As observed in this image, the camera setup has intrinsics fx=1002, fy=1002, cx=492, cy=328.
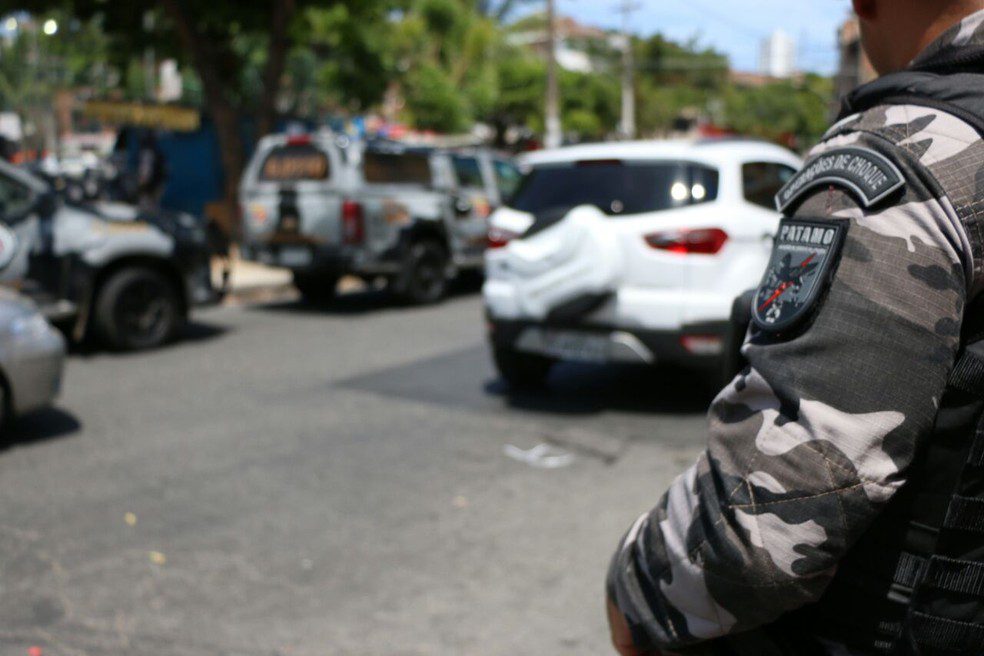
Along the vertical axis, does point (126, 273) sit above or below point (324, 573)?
above

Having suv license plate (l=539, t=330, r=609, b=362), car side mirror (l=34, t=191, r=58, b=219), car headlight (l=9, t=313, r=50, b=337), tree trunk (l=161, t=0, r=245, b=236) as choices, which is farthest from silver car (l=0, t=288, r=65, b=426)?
tree trunk (l=161, t=0, r=245, b=236)

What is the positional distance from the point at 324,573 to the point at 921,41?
3153mm

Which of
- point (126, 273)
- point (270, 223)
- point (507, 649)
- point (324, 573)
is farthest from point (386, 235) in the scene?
point (507, 649)

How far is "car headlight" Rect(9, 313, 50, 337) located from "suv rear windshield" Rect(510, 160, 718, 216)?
2.98m

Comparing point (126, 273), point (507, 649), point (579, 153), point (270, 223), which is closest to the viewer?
point (507, 649)

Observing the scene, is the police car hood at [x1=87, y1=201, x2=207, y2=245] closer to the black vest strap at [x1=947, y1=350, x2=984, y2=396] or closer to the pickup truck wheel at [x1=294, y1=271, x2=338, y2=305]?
the pickup truck wheel at [x1=294, y1=271, x2=338, y2=305]

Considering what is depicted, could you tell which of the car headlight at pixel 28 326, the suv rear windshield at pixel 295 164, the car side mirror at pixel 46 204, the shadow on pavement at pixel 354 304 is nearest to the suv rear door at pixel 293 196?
the suv rear windshield at pixel 295 164

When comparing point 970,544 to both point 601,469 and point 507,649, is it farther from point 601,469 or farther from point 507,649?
point 601,469

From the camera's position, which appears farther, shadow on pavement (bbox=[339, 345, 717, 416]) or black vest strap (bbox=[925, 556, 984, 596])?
shadow on pavement (bbox=[339, 345, 717, 416])

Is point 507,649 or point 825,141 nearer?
point 825,141

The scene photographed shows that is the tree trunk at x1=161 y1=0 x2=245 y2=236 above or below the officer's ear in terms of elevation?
above

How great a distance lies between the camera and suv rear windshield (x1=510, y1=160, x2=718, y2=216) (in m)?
5.95

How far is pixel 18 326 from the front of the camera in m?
5.50

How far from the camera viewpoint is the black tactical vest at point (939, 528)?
3.49 ft
